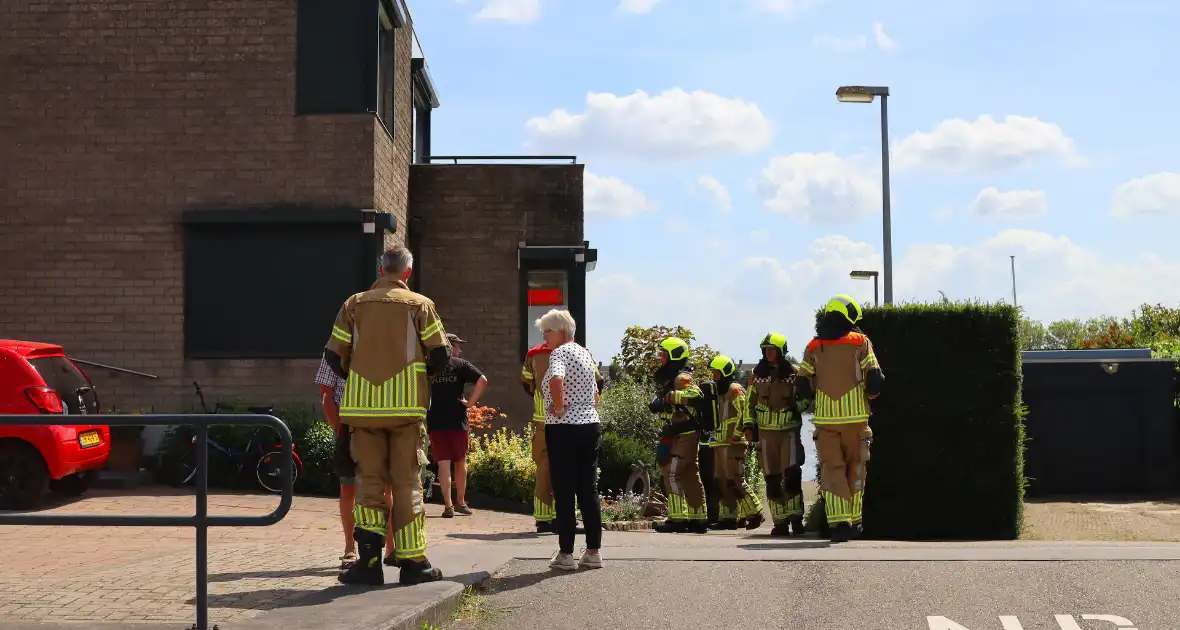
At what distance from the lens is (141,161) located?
1648 cm

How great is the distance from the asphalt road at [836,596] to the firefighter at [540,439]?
240 centimetres

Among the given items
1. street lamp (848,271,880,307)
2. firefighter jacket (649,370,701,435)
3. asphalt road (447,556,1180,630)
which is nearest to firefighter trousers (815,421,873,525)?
firefighter jacket (649,370,701,435)

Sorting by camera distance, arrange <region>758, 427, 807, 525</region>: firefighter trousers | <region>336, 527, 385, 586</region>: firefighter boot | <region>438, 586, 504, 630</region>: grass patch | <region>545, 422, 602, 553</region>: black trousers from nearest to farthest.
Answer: <region>438, 586, 504, 630</region>: grass patch → <region>336, 527, 385, 586</region>: firefighter boot → <region>545, 422, 602, 553</region>: black trousers → <region>758, 427, 807, 525</region>: firefighter trousers

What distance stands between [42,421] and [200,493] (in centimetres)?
Answer: 79

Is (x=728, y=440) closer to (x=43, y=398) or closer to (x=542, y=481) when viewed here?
(x=542, y=481)

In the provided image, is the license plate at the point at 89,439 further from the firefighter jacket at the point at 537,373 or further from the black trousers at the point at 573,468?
the firefighter jacket at the point at 537,373

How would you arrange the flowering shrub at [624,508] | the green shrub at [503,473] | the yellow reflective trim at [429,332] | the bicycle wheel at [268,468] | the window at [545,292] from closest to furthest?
1. the yellow reflective trim at [429,332]
2. the bicycle wheel at [268,468]
3. the flowering shrub at [624,508]
4. the green shrub at [503,473]
5. the window at [545,292]

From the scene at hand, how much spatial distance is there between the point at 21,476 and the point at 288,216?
695 cm

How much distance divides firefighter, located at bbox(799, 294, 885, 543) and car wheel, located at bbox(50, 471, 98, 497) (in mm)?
5516

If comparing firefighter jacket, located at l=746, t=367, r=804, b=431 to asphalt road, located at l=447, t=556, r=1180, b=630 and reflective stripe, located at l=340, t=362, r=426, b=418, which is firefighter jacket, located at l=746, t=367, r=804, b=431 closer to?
asphalt road, located at l=447, t=556, r=1180, b=630

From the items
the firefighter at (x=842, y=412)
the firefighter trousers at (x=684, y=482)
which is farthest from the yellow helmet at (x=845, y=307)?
the firefighter trousers at (x=684, y=482)

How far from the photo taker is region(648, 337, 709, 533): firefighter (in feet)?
39.8

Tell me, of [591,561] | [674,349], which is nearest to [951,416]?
[674,349]

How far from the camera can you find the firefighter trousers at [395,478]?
7.57 metres
